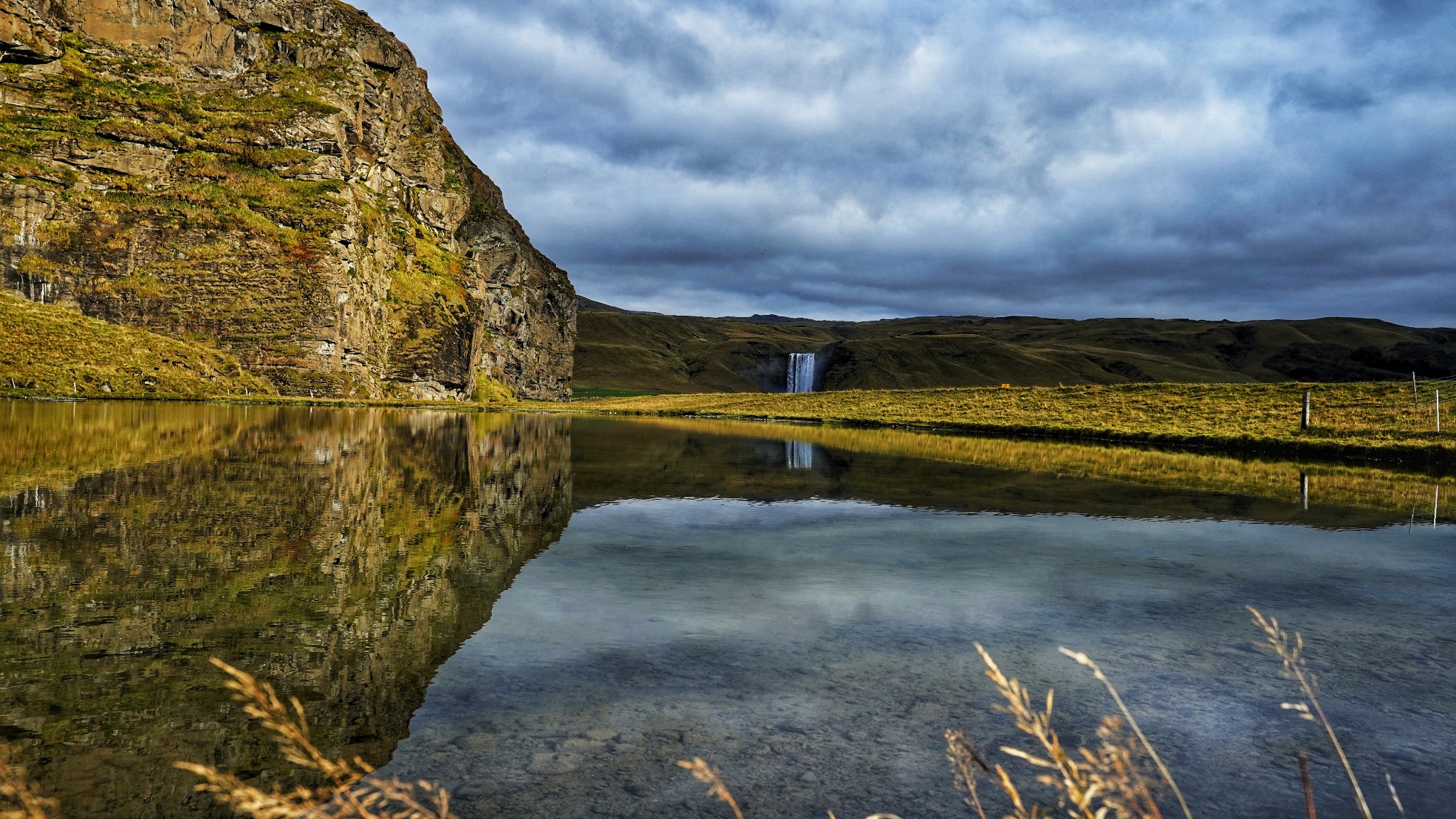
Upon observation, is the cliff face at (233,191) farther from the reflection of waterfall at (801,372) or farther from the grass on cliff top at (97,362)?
the reflection of waterfall at (801,372)

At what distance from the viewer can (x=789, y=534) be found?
13.7 metres

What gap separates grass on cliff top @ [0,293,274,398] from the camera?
67625 mm

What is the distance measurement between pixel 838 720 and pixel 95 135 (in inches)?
4736

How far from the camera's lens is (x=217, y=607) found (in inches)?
317

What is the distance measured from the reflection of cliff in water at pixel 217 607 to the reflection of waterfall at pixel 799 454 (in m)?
10.3

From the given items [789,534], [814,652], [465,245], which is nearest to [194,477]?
[789,534]

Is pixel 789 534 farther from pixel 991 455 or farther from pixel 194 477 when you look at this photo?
pixel 991 455

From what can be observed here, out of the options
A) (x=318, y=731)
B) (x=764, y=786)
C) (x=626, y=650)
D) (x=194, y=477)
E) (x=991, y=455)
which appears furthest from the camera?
(x=991, y=455)

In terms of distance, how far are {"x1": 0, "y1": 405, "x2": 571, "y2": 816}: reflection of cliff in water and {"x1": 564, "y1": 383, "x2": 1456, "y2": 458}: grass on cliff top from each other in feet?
105

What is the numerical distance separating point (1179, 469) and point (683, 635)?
23.6 metres

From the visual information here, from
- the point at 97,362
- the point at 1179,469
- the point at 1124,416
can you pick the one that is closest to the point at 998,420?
the point at 1124,416

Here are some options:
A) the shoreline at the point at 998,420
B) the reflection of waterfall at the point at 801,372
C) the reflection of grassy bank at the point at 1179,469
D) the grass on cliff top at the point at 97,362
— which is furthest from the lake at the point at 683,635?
the reflection of waterfall at the point at 801,372

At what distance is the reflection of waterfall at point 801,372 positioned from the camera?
575 ft

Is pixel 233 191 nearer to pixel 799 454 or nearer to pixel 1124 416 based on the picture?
pixel 799 454
